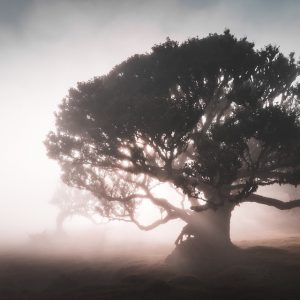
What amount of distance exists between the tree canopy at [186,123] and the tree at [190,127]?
0.08 meters

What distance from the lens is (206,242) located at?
2622 centimetres

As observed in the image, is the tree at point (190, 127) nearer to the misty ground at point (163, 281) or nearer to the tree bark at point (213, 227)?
the tree bark at point (213, 227)

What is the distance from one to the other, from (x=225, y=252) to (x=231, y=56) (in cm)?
1553

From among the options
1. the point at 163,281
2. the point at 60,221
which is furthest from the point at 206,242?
the point at 60,221

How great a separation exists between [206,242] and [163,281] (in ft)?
30.4

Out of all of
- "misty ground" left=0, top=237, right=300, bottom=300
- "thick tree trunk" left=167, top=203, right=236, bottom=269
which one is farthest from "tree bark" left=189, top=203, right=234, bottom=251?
"misty ground" left=0, top=237, right=300, bottom=300

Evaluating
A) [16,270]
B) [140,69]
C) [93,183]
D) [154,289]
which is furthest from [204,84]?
[16,270]

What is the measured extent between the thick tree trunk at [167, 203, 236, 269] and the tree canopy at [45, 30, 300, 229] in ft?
5.01

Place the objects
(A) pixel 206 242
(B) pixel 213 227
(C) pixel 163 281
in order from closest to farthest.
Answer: (C) pixel 163 281, (A) pixel 206 242, (B) pixel 213 227

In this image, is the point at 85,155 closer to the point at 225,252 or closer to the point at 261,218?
the point at 225,252

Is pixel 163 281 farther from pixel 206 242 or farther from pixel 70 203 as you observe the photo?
pixel 70 203

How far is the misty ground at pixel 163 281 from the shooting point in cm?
1617

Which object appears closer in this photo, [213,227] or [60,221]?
[213,227]

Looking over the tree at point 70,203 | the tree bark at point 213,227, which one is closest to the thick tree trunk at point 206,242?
the tree bark at point 213,227
